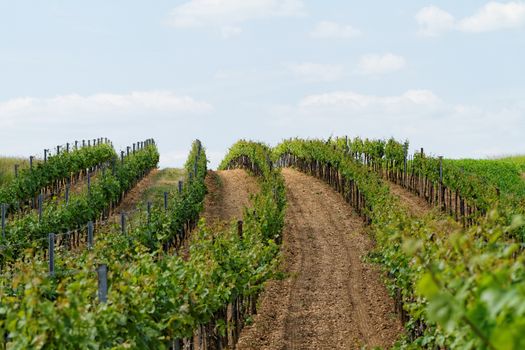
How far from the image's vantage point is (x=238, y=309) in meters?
15.1

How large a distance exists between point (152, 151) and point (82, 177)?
9289mm

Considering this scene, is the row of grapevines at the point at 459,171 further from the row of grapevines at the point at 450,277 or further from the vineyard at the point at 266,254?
the row of grapevines at the point at 450,277

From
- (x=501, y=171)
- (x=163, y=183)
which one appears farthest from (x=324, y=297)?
(x=501, y=171)

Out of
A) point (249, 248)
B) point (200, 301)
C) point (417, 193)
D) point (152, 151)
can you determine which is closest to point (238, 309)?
point (249, 248)

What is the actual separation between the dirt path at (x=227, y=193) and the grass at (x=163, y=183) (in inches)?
73.7

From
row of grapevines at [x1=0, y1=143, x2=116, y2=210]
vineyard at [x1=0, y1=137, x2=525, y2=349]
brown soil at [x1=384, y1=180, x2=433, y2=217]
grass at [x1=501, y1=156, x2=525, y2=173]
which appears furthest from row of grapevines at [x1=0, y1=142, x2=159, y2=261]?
grass at [x1=501, y1=156, x2=525, y2=173]

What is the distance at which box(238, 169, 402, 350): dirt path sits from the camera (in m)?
15.9

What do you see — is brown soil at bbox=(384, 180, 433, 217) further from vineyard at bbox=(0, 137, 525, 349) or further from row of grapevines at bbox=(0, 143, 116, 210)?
row of grapevines at bbox=(0, 143, 116, 210)

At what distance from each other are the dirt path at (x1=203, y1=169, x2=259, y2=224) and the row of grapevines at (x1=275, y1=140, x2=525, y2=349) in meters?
4.80

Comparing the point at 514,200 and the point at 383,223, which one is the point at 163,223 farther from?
the point at 514,200

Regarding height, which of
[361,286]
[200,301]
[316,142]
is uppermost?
[316,142]

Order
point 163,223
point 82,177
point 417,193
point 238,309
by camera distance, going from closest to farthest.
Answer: point 238,309, point 163,223, point 417,193, point 82,177

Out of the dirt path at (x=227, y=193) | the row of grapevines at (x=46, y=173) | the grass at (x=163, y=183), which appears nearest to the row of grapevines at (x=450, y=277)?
the dirt path at (x=227, y=193)

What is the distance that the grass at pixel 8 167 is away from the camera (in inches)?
1483
